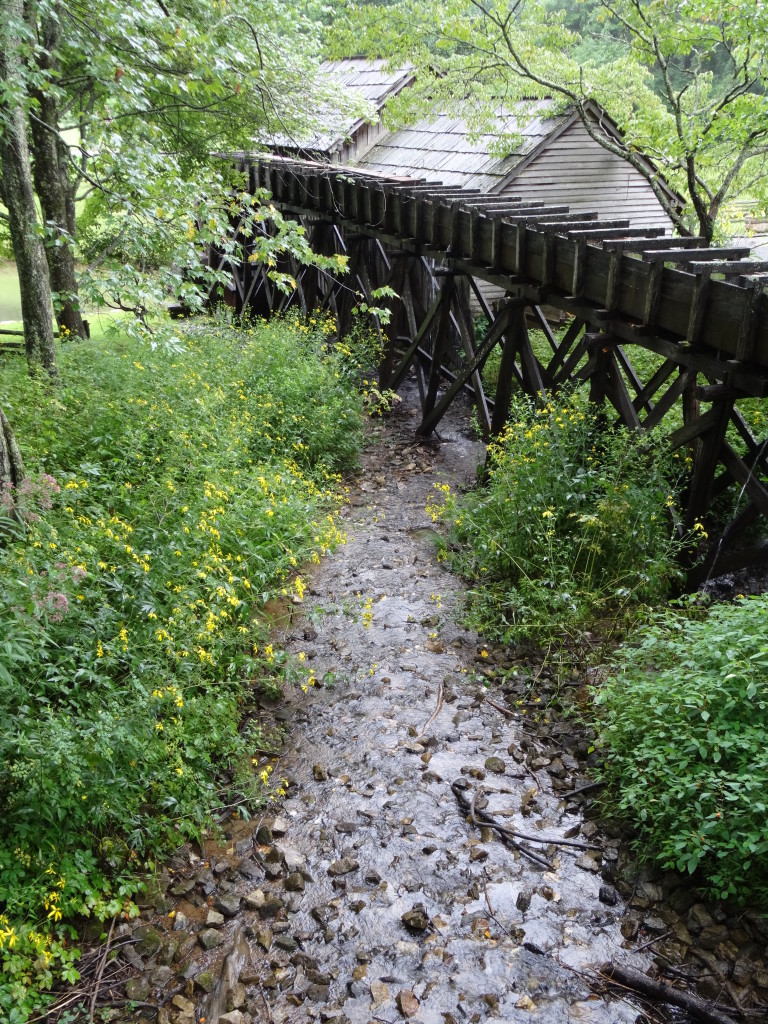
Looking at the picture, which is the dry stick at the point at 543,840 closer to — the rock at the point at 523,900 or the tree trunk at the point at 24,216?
the rock at the point at 523,900

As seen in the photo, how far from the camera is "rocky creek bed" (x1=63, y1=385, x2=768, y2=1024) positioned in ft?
10.5

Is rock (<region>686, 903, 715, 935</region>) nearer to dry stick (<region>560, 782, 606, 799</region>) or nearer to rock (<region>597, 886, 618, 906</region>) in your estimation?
rock (<region>597, 886, 618, 906</region>)

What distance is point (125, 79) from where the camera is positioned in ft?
20.8

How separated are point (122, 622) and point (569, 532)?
3630 millimetres

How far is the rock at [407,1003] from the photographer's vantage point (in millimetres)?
3158

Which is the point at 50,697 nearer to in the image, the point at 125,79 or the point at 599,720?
the point at 599,720

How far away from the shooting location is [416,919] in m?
3.55

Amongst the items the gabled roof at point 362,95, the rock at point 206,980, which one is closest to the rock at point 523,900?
the rock at point 206,980

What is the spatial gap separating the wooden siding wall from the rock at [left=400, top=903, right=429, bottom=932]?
13.9m

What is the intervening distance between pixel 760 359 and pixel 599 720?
2.71 m

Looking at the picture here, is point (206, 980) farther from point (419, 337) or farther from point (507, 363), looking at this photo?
point (419, 337)

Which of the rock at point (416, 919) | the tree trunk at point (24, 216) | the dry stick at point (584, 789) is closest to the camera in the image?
the rock at point (416, 919)

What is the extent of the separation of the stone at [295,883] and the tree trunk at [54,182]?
6.78 metres

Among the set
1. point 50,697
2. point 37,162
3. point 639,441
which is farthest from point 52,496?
point 37,162
